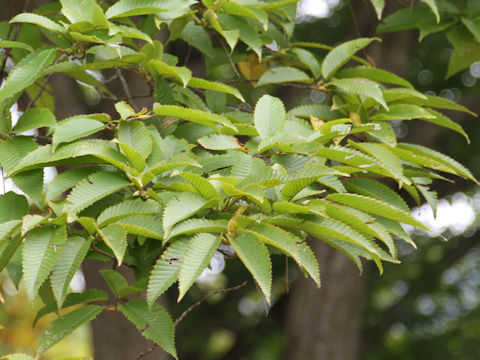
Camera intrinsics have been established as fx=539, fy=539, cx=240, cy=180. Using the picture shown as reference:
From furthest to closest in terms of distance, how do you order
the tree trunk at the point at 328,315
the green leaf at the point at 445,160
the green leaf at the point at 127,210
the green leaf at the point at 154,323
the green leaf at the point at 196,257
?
the tree trunk at the point at 328,315 → the green leaf at the point at 445,160 → the green leaf at the point at 154,323 → the green leaf at the point at 127,210 → the green leaf at the point at 196,257

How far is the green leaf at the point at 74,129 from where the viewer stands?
0.96 m

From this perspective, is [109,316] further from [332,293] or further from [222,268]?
[222,268]

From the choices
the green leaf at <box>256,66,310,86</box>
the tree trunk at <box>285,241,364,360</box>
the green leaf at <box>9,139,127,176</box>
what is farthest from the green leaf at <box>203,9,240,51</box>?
the tree trunk at <box>285,241,364,360</box>

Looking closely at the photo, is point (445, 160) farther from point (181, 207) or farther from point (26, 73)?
point (26, 73)

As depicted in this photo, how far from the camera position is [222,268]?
3902 millimetres

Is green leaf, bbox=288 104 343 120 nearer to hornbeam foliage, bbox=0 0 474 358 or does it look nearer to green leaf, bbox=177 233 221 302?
hornbeam foliage, bbox=0 0 474 358

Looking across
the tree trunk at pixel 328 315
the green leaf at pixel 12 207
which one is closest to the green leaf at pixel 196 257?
the green leaf at pixel 12 207

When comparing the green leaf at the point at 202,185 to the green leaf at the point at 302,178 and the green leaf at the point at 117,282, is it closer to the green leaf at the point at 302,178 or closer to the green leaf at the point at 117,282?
the green leaf at the point at 302,178

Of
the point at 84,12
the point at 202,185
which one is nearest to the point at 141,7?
the point at 84,12

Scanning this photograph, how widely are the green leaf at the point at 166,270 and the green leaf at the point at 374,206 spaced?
285 millimetres

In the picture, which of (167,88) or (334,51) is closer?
(167,88)

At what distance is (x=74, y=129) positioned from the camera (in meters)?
1.00

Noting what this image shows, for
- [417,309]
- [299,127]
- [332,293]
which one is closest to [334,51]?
[299,127]

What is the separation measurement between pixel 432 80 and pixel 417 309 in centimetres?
186
